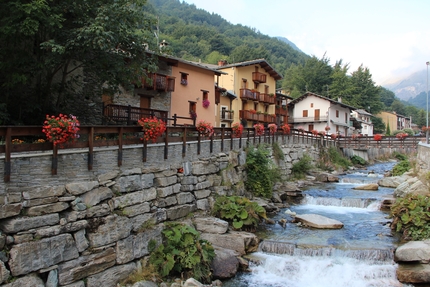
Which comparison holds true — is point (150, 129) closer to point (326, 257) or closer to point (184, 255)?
point (184, 255)

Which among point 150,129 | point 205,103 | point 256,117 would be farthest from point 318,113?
point 150,129

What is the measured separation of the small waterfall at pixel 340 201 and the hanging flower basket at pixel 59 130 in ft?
43.7

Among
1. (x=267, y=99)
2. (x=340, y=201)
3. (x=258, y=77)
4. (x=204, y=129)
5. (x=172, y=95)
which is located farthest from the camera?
(x=267, y=99)

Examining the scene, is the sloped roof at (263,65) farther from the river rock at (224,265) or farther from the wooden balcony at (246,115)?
the river rock at (224,265)

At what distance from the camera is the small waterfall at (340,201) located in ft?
54.2

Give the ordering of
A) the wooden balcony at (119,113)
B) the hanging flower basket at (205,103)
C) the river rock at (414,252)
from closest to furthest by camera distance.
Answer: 1. the river rock at (414,252)
2. the wooden balcony at (119,113)
3. the hanging flower basket at (205,103)

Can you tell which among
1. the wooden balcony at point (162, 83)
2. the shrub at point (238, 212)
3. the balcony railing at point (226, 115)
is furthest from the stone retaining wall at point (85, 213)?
the balcony railing at point (226, 115)

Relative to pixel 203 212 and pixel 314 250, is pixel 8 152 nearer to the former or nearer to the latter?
pixel 203 212

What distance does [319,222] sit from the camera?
43.3 ft

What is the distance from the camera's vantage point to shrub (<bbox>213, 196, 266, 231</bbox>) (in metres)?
12.4

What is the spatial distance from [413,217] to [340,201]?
18.0 ft

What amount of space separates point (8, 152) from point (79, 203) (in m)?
2.06

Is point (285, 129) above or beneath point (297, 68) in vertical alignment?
beneath

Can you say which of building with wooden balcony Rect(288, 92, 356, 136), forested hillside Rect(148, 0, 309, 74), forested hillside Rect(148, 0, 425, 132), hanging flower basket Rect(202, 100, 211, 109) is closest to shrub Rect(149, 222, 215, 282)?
hanging flower basket Rect(202, 100, 211, 109)
